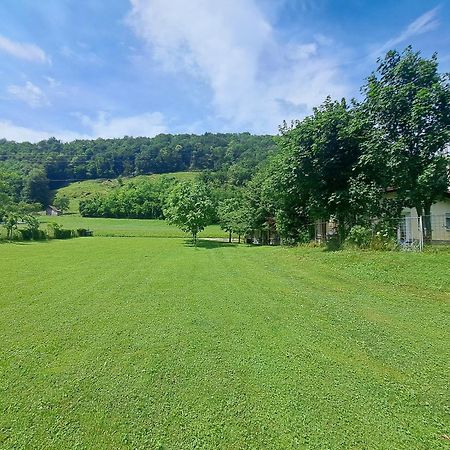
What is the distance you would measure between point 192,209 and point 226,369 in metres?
23.4

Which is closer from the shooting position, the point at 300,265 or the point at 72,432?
the point at 72,432

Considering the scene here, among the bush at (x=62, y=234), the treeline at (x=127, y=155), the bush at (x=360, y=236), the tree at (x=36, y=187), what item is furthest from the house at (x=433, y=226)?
the tree at (x=36, y=187)

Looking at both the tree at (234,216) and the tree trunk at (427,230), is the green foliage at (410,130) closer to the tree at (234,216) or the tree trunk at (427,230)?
the tree trunk at (427,230)

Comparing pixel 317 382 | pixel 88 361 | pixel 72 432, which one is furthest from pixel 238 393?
pixel 88 361

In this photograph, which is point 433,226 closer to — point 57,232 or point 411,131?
point 411,131

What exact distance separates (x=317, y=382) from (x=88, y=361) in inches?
113

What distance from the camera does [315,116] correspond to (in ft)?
52.1

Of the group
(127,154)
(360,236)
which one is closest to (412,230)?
(360,236)

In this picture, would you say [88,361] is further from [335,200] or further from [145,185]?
[145,185]

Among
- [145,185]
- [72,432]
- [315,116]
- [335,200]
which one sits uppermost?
[145,185]

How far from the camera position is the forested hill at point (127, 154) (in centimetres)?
8712

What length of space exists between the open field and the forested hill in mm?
3205

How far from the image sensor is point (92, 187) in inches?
3383

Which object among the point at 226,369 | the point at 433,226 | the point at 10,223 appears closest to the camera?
the point at 226,369
